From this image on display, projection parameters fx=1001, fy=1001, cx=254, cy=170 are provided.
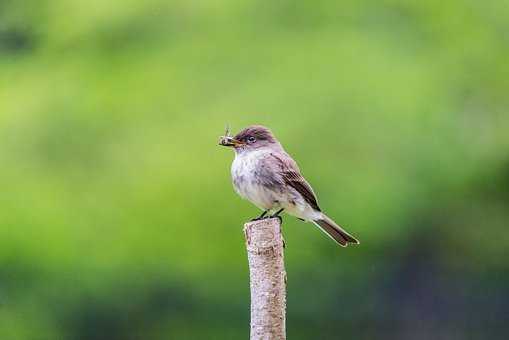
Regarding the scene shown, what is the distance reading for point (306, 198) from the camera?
425 cm

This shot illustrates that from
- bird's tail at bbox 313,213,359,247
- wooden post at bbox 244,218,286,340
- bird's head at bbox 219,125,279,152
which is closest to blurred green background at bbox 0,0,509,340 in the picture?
bird's tail at bbox 313,213,359,247

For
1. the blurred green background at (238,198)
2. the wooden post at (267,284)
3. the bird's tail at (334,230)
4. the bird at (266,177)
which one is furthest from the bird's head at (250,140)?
the blurred green background at (238,198)

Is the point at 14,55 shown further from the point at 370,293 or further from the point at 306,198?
the point at 306,198

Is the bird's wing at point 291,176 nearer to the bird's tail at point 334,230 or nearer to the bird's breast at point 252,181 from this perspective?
the bird's breast at point 252,181

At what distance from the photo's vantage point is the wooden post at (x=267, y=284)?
2576 millimetres

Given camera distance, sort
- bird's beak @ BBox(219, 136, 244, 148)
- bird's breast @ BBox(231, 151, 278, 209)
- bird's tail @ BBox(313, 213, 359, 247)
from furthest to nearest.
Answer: bird's tail @ BBox(313, 213, 359, 247) < bird's beak @ BBox(219, 136, 244, 148) < bird's breast @ BBox(231, 151, 278, 209)

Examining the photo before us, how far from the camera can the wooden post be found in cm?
258

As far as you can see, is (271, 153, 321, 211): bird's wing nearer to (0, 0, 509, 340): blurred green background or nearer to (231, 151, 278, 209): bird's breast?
(231, 151, 278, 209): bird's breast

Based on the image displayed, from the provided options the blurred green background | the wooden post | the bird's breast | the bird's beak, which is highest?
the blurred green background

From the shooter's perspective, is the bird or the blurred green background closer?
the bird

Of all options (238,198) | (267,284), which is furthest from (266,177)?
(238,198)

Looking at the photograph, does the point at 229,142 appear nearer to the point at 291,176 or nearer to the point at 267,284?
the point at 291,176

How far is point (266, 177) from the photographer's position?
13.4ft

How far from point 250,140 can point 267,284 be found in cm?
169
